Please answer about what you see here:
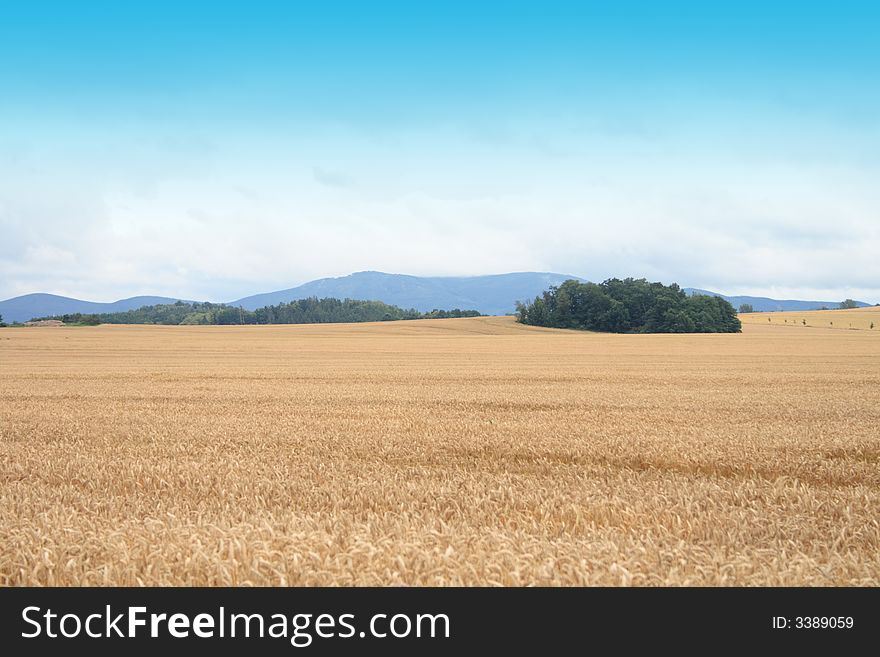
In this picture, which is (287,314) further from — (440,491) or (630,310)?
(440,491)

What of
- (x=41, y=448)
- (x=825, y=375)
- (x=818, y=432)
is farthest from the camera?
(x=825, y=375)

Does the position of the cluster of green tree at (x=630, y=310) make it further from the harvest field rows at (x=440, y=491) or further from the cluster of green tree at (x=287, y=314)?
the harvest field rows at (x=440, y=491)

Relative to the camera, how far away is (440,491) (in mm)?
7242

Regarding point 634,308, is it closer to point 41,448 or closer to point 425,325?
point 425,325

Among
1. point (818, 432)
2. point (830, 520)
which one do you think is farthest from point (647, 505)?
point (818, 432)

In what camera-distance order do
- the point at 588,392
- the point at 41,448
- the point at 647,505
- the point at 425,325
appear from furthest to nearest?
the point at 425,325
the point at 588,392
the point at 41,448
the point at 647,505

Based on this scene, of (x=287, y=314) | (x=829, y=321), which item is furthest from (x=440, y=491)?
(x=287, y=314)

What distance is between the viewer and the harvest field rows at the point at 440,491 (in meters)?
4.74

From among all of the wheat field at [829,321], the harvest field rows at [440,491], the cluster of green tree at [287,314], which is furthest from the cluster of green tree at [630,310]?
the harvest field rows at [440,491]

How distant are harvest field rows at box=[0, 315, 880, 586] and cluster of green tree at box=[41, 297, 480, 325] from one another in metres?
128

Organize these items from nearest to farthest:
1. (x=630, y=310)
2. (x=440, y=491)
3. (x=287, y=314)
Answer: (x=440, y=491), (x=630, y=310), (x=287, y=314)

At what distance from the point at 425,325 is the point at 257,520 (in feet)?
312

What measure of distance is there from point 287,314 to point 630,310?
84.0m

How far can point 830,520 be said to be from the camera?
614 centimetres
